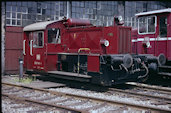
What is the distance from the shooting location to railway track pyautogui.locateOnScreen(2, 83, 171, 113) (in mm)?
5715

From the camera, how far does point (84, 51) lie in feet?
30.9

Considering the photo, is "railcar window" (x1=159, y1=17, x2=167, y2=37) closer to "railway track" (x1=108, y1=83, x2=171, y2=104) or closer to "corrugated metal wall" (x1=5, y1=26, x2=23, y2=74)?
"railway track" (x1=108, y1=83, x2=171, y2=104)

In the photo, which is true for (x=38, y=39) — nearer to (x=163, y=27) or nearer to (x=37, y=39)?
(x=37, y=39)

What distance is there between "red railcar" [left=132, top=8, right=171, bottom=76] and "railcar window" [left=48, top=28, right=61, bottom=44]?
3842 millimetres

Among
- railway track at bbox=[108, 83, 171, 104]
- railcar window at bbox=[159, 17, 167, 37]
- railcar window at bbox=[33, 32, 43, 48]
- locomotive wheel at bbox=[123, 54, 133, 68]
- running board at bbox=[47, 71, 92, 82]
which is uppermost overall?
railcar window at bbox=[159, 17, 167, 37]

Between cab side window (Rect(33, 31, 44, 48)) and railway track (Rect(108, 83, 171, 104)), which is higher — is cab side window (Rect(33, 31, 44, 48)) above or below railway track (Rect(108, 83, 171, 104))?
above

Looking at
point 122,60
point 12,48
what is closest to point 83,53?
point 122,60

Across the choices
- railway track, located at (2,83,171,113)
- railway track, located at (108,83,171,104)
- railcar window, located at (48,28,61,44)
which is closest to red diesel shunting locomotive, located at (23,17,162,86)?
railcar window, located at (48,28,61,44)

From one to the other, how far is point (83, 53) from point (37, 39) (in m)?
2.64

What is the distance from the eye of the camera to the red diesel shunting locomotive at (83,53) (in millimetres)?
8109

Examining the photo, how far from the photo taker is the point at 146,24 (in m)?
10.9

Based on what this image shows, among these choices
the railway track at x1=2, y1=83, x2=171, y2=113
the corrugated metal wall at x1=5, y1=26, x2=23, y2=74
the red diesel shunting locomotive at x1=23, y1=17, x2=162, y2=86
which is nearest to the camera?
the railway track at x1=2, y1=83, x2=171, y2=113

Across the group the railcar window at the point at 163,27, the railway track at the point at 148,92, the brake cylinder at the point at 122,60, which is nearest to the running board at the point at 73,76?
the railway track at the point at 148,92

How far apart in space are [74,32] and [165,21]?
4038 millimetres
